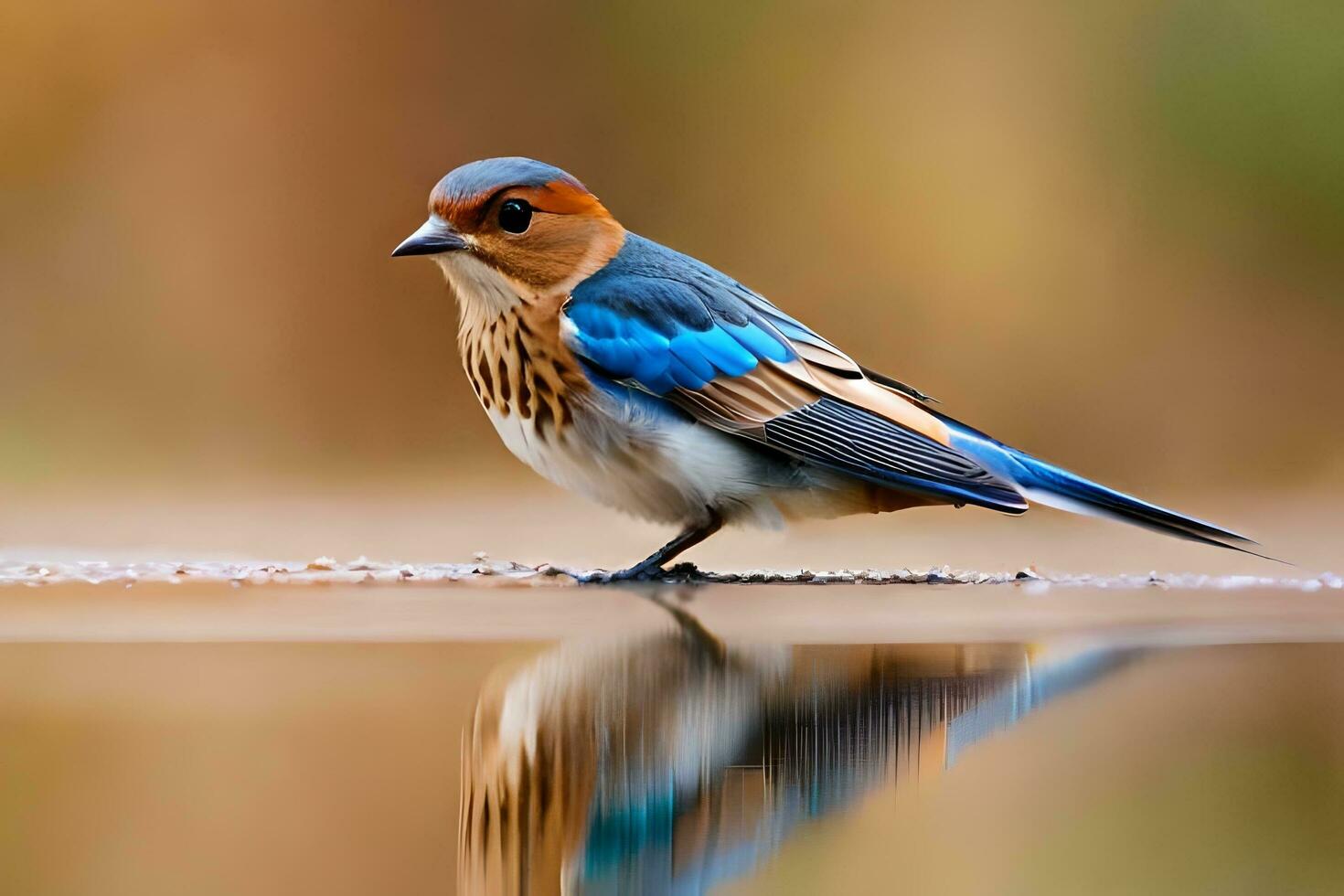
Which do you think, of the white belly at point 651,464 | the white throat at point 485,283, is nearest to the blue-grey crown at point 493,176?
the white throat at point 485,283

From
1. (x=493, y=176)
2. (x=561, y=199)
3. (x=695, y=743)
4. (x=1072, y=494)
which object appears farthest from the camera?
(x=561, y=199)

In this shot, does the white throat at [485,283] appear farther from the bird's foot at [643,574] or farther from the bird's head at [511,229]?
the bird's foot at [643,574]

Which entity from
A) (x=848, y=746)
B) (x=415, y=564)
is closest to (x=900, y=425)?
(x=415, y=564)

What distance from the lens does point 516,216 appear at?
248cm

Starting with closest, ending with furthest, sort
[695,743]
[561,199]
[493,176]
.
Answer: [695,743]
[493,176]
[561,199]

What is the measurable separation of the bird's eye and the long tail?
32.9 inches

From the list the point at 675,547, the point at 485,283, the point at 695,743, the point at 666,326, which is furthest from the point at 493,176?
the point at 695,743

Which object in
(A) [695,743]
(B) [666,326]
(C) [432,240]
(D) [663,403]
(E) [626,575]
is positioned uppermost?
(C) [432,240]

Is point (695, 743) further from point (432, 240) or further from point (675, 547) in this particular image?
point (432, 240)

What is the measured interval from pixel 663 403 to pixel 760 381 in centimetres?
18

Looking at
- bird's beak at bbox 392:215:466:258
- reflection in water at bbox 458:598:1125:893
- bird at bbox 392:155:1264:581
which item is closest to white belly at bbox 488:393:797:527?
bird at bbox 392:155:1264:581

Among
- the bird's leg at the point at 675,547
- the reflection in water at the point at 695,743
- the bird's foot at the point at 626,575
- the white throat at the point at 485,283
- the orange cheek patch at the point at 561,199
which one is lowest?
the reflection in water at the point at 695,743

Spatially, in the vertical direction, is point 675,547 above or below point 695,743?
above

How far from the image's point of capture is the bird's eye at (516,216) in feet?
8.10
